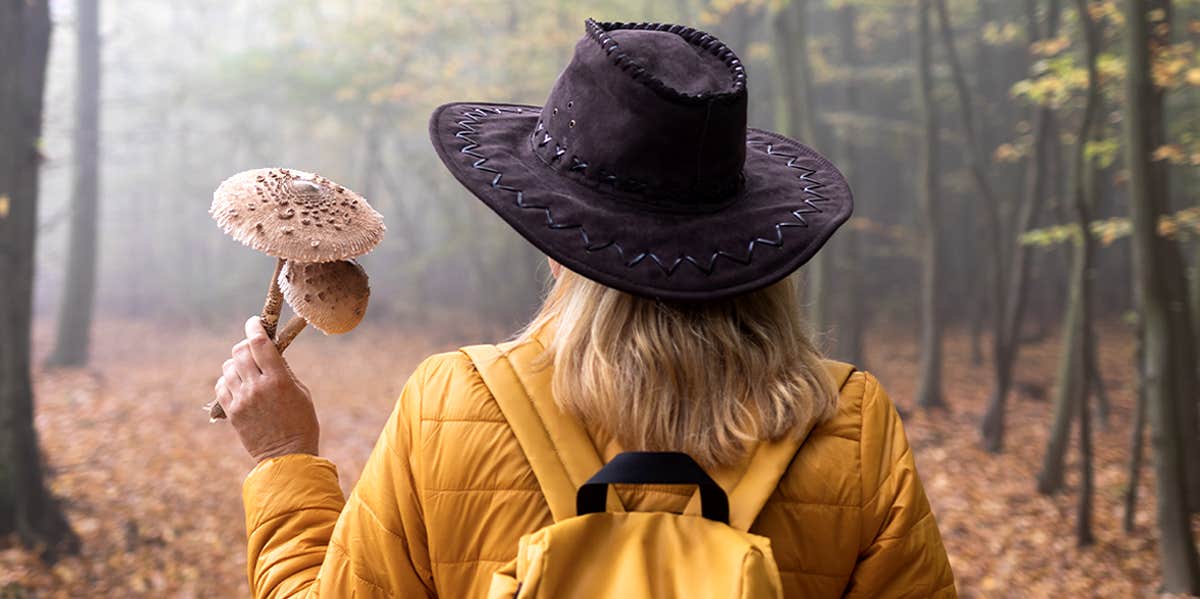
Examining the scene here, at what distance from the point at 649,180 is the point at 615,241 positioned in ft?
0.36

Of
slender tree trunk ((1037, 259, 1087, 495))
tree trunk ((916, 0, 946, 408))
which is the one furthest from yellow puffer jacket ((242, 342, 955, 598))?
tree trunk ((916, 0, 946, 408))

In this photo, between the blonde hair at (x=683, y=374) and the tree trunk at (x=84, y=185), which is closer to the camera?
the blonde hair at (x=683, y=374)

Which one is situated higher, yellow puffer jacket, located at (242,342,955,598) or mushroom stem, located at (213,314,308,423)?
mushroom stem, located at (213,314,308,423)

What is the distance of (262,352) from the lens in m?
1.45

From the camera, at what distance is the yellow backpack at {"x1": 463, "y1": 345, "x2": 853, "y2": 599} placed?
102 cm

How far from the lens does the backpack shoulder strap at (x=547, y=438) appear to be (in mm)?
1110

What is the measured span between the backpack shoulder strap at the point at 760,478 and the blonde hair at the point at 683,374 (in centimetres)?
2

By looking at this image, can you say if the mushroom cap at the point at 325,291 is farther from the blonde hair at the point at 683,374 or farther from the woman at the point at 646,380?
the blonde hair at the point at 683,374

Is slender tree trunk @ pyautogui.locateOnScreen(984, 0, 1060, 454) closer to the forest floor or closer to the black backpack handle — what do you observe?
the forest floor

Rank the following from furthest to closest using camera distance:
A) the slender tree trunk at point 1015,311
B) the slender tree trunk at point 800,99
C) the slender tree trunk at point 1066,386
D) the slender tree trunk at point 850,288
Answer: the slender tree trunk at point 850,288
the slender tree trunk at point 800,99
the slender tree trunk at point 1015,311
the slender tree trunk at point 1066,386

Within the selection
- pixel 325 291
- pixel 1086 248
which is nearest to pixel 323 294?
pixel 325 291


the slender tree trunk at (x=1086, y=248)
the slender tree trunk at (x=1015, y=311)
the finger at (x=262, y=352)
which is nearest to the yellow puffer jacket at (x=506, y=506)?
the finger at (x=262, y=352)

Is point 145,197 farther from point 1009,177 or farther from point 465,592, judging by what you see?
point 465,592

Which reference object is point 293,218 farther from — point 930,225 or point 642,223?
point 930,225
